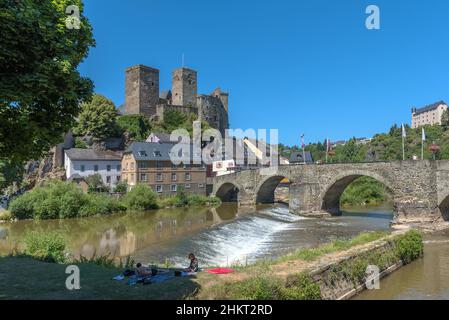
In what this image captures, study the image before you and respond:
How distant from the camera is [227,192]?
5519 cm

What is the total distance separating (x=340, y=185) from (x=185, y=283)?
30846mm

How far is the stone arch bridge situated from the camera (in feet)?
97.2

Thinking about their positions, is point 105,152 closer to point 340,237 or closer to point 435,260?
point 340,237

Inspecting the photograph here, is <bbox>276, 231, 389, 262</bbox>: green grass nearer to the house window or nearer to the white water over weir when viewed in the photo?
the white water over weir

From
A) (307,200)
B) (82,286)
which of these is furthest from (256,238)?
(82,286)

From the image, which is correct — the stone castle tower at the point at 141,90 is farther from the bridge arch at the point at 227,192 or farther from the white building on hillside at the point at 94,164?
the bridge arch at the point at 227,192

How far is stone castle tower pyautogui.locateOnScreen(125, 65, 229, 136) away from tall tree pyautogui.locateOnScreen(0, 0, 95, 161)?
62.8 metres

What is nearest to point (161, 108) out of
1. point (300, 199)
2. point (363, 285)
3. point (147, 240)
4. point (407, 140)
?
point (300, 199)

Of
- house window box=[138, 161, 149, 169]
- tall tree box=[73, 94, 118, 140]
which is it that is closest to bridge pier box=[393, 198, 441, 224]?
house window box=[138, 161, 149, 169]

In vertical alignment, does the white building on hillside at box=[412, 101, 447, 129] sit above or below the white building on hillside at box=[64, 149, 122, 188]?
above

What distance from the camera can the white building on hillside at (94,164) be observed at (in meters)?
48.5

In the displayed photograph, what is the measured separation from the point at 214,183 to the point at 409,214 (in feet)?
93.5

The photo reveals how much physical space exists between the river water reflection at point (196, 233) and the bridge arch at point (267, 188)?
246 inches

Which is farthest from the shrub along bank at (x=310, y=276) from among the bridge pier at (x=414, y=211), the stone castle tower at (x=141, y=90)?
the stone castle tower at (x=141, y=90)
